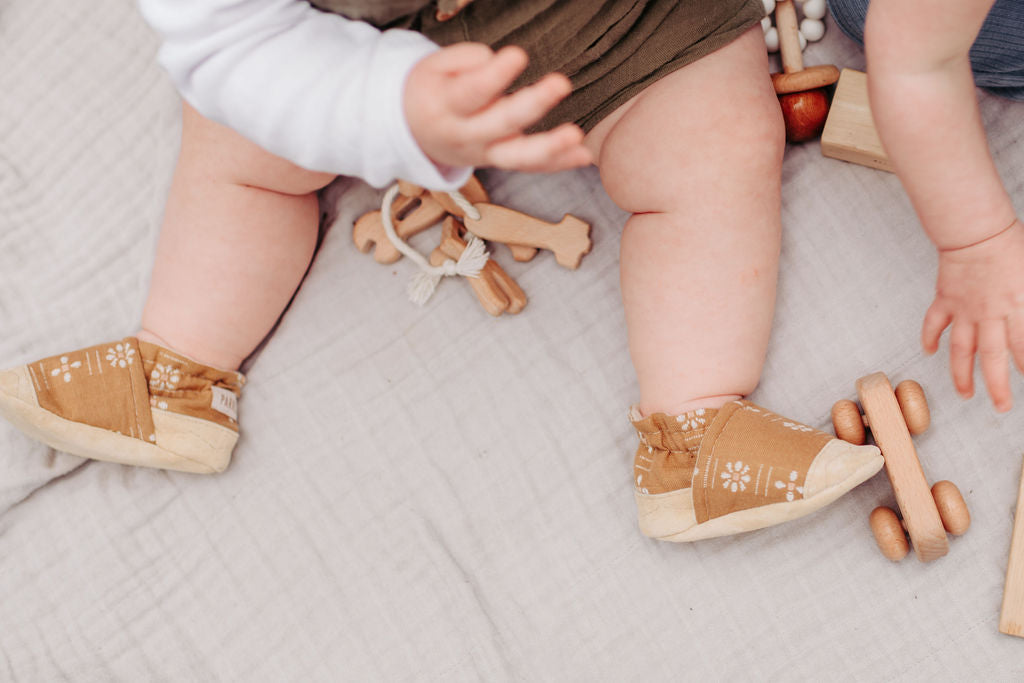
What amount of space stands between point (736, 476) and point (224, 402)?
45 centimetres

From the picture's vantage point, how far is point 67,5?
85 centimetres

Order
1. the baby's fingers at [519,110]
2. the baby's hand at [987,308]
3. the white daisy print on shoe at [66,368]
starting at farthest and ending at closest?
the white daisy print on shoe at [66,368] → the baby's hand at [987,308] → the baby's fingers at [519,110]

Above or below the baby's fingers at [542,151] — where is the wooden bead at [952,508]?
below

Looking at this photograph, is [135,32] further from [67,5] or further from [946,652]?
[946,652]

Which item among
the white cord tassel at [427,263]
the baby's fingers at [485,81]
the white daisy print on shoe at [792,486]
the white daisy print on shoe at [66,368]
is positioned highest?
the baby's fingers at [485,81]

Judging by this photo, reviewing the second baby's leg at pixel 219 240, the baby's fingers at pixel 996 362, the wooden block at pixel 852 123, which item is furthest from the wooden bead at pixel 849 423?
the second baby's leg at pixel 219 240

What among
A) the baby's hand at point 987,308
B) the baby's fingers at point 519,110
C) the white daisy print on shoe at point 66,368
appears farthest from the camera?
the white daisy print on shoe at point 66,368

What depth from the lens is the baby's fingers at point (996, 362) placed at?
1.94ft

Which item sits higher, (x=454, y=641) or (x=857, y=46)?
(x=857, y=46)

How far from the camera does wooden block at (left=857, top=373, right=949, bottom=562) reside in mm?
626

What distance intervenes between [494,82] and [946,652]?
22.6 inches

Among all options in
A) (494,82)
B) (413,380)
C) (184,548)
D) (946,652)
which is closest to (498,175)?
(413,380)

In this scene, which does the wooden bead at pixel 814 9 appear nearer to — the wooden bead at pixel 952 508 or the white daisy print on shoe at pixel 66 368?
the wooden bead at pixel 952 508

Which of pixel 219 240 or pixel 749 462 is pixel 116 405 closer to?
pixel 219 240
